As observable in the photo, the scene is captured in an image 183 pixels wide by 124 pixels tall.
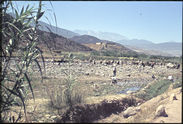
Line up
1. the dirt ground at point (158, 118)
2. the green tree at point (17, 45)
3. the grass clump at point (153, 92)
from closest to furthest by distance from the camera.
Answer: the green tree at point (17, 45)
the dirt ground at point (158, 118)
the grass clump at point (153, 92)

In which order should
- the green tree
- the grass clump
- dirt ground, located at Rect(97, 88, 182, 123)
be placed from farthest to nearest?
the grass clump
dirt ground, located at Rect(97, 88, 182, 123)
the green tree

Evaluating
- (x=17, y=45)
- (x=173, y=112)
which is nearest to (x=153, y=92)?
(x=173, y=112)

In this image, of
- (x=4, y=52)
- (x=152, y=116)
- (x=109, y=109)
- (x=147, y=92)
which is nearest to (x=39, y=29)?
(x=4, y=52)

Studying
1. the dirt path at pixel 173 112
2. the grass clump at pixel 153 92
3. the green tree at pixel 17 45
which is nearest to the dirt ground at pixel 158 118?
the dirt path at pixel 173 112

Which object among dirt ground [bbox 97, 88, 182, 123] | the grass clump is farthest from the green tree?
the grass clump

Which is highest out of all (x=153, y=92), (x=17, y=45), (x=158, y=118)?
(x=17, y=45)

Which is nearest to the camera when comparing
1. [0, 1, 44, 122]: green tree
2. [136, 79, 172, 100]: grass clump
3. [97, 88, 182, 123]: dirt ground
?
[0, 1, 44, 122]: green tree

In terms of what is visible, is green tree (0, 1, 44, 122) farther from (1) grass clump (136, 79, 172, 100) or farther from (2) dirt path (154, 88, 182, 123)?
(1) grass clump (136, 79, 172, 100)

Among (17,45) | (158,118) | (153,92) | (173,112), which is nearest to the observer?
(17,45)

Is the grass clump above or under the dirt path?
under

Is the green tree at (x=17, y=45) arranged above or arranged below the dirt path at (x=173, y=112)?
above

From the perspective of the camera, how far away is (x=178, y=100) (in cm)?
743

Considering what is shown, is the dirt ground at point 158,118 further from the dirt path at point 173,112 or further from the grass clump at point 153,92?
the grass clump at point 153,92

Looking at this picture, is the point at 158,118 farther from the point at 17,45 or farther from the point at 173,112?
the point at 17,45
